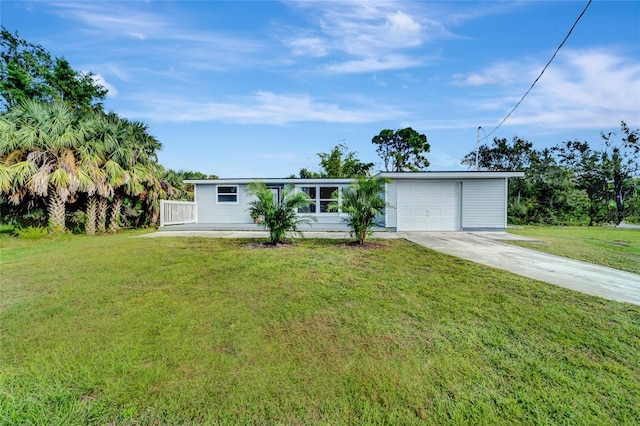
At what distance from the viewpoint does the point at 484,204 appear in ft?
41.8

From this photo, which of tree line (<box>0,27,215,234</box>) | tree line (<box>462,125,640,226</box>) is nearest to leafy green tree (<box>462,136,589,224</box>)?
tree line (<box>462,125,640,226</box>)

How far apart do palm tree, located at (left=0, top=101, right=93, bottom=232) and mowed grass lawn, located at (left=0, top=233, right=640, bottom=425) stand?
19.7 feet

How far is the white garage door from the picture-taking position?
1267cm

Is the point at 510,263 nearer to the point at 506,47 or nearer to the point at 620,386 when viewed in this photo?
the point at 620,386

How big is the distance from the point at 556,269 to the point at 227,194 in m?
13.6

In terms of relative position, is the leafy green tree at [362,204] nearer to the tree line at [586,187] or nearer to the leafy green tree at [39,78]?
the tree line at [586,187]

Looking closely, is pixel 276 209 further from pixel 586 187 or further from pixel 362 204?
pixel 586 187

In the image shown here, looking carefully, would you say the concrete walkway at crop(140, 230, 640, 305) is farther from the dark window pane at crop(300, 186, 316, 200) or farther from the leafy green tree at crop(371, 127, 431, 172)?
the leafy green tree at crop(371, 127, 431, 172)

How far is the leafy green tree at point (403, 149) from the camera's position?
3425 centimetres

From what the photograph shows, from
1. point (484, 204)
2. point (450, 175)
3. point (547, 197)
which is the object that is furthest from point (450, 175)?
point (547, 197)

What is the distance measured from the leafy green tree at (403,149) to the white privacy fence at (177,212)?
24118mm

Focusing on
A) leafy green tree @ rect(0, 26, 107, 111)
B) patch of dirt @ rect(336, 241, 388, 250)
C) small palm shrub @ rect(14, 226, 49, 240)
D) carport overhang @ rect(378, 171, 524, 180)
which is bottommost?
patch of dirt @ rect(336, 241, 388, 250)

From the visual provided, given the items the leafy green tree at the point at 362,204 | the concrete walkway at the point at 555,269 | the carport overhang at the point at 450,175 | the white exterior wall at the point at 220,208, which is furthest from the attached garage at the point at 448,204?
the leafy green tree at the point at 362,204

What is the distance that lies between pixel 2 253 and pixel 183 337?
786cm
